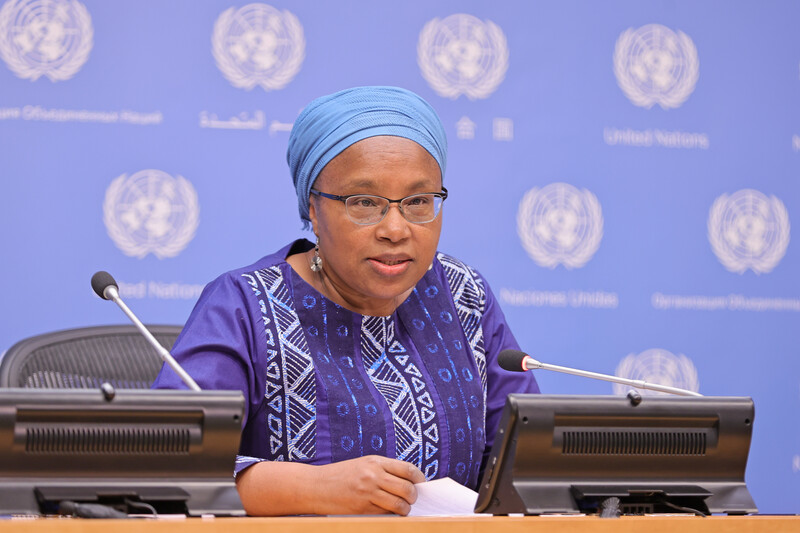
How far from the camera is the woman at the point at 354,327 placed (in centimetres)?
168

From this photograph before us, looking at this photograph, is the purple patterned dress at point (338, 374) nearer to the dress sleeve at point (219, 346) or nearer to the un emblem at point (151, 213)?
the dress sleeve at point (219, 346)

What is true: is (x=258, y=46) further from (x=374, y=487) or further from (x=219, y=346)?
(x=374, y=487)

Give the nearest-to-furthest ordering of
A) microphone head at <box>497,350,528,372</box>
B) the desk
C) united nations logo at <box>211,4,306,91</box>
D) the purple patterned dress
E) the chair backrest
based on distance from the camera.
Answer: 1. the desk
2. microphone head at <box>497,350,528,372</box>
3. the purple patterned dress
4. the chair backrest
5. united nations logo at <box>211,4,306,91</box>

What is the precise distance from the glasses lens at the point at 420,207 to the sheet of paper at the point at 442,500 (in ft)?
1.72

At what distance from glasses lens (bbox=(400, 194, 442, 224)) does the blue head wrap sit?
0.28 feet

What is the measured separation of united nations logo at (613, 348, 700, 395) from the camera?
318cm

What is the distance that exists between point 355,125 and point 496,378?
0.61m

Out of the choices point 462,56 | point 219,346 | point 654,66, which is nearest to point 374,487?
point 219,346

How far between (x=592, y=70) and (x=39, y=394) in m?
2.48

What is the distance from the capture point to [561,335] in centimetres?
313

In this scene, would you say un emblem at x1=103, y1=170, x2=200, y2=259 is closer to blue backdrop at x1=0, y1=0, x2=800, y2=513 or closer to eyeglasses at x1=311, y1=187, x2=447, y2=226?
blue backdrop at x1=0, y1=0, x2=800, y2=513

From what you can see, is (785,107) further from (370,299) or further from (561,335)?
(370,299)

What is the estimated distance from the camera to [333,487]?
137 centimetres

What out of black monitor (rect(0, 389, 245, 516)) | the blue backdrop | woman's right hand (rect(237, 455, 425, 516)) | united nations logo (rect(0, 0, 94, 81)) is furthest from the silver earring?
united nations logo (rect(0, 0, 94, 81))
